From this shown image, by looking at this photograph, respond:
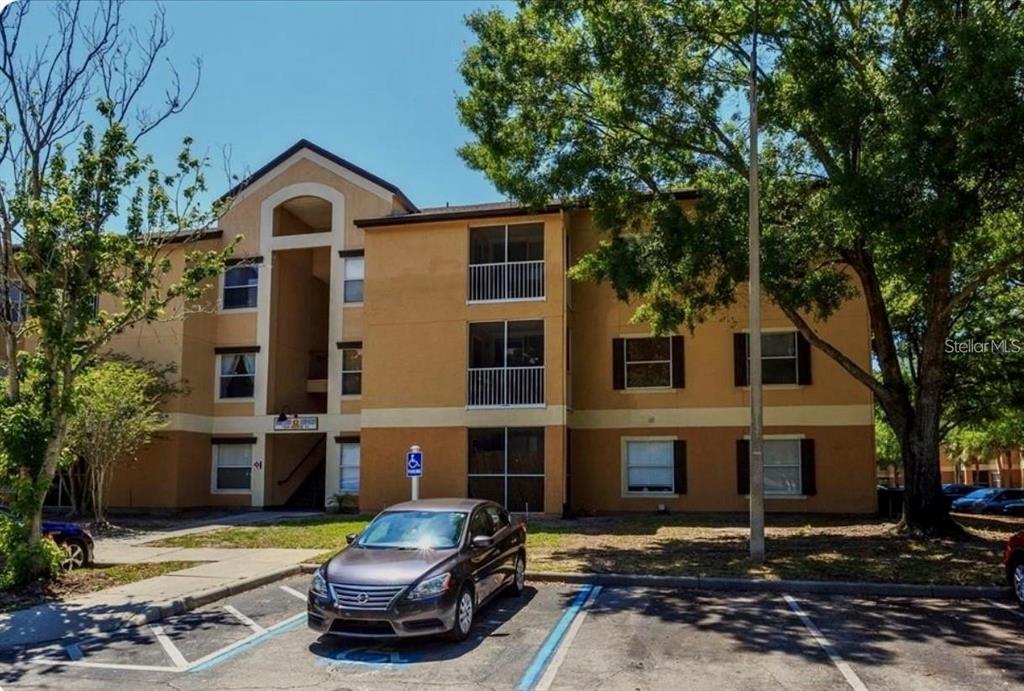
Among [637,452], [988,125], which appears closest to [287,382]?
[637,452]

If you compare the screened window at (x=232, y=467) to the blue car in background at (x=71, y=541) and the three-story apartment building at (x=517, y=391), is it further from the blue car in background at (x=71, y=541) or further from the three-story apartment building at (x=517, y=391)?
the blue car in background at (x=71, y=541)

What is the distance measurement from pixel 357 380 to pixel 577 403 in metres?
7.03

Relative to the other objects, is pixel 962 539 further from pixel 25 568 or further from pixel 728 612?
pixel 25 568

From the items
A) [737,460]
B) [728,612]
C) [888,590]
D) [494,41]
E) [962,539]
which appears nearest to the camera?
[728,612]

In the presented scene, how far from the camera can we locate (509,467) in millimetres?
22094

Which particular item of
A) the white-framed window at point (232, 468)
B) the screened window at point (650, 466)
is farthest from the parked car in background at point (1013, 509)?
the white-framed window at point (232, 468)

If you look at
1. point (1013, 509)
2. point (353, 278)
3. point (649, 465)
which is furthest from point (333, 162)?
point (1013, 509)

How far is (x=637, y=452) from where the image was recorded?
76.3ft

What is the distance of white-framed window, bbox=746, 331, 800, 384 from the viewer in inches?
885

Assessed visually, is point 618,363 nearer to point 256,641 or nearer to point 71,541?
point 71,541

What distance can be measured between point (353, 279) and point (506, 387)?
7.03 meters

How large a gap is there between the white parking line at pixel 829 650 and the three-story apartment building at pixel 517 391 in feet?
37.4

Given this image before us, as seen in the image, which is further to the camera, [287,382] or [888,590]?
[287,382]

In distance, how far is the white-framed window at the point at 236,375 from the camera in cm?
2645
